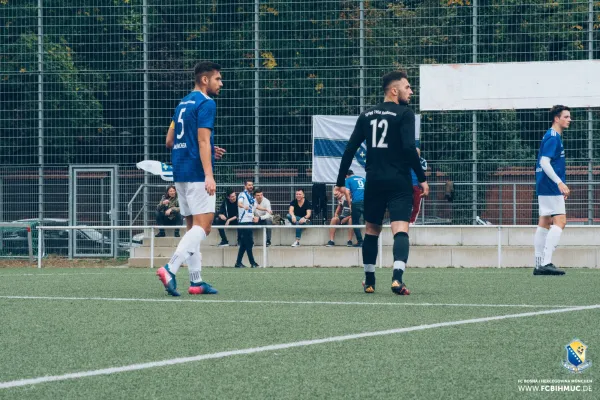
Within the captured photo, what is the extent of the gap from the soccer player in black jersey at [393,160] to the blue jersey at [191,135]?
4.60ft

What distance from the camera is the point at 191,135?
9.30 meters

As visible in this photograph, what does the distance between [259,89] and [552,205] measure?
1020cm

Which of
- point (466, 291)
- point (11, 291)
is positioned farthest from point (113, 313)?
point (466, 291)

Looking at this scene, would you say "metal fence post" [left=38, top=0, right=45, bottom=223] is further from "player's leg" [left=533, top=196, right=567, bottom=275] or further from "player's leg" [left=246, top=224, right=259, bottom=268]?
"player's leg" [left=533, top=196, right=567, bottom=275]

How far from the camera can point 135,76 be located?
922 inches

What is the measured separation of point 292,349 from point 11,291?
5.29 meters

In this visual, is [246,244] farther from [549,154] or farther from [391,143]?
[391,143]

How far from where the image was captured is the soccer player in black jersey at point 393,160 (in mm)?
9297

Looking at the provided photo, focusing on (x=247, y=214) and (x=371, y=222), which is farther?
(x=247, y=214)

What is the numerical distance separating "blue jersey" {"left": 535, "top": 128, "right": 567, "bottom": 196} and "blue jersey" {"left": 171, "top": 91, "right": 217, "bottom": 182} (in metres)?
5.47

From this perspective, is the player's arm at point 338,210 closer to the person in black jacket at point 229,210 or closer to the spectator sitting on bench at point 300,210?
the spectator sitting on bench at point 300,210

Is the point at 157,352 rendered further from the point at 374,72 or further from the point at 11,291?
the point at 374,72

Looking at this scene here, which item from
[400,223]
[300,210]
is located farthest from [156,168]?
[400,223]

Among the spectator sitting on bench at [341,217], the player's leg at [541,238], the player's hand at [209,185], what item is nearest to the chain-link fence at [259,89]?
the spectator sitting on bench at [341,217]
